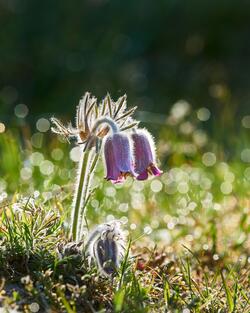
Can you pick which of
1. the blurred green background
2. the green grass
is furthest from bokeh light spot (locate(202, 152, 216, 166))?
the blurred green background

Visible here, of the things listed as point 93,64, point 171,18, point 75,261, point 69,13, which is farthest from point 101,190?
point 171,18

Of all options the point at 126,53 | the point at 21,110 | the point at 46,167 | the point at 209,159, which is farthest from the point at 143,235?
the point at 126,53

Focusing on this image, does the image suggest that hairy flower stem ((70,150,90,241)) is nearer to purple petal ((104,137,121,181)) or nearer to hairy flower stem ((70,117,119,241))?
hairy flower stem ((70,117,119,241))

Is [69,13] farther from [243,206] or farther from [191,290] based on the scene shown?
[191,290]

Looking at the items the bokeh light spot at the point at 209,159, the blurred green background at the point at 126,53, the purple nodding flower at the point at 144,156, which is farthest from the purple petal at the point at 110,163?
the blurred green background at the point at 126,53

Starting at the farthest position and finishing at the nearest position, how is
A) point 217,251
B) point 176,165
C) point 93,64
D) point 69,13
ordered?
point 69,13, point 93,64, point 176,165, point 217,251

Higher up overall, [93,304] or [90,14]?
[90,14]

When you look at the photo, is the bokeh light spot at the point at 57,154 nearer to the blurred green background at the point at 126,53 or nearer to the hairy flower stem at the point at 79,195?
the hairy flower stem at the point at 79,195
